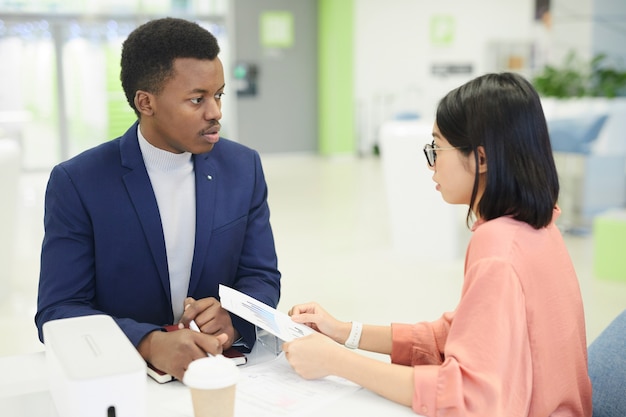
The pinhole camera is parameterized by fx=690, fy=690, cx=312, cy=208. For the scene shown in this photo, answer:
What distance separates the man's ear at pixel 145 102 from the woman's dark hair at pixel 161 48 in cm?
1

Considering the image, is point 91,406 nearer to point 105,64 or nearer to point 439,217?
point 439,217

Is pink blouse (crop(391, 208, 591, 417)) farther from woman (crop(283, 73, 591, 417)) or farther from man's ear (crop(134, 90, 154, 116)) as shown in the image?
man's ear (crop(134, 90, 154, 116))

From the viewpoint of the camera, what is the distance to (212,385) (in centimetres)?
105

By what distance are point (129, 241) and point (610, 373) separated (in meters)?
1.24

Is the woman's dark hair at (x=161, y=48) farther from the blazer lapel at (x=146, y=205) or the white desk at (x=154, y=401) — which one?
the white desk at (x=154, y=401)

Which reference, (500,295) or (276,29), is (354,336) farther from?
(276,29)

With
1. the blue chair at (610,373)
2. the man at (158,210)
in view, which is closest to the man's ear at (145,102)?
the man at (158,210)

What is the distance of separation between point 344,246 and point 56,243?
4.59m

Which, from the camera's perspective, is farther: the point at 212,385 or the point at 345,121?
the point at 345,121

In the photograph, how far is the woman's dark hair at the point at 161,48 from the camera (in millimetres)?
1711

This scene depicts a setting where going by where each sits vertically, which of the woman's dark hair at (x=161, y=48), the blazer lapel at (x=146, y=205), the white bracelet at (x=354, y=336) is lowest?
the white bracelet at (x=354, y=336)

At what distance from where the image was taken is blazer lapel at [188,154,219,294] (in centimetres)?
179

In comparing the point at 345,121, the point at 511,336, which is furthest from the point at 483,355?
the point at 345,121

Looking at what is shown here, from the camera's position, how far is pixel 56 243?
1.67 m
